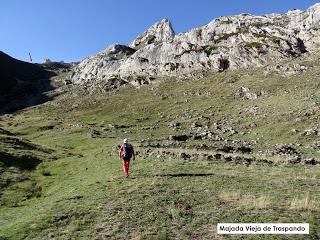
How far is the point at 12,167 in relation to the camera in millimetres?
44500

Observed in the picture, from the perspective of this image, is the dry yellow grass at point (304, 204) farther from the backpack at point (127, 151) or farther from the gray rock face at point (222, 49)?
the gray rock face at point (222, 49)

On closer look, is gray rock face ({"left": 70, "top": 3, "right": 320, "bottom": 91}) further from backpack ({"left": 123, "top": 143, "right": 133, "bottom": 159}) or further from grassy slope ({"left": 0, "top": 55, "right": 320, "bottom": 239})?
backpack ({"left": 123, "top": 143, "right": 133, "bottom": 159})

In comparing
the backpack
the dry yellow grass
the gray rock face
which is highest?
the gray rock face

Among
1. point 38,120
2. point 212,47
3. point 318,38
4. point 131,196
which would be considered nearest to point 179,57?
point 212,47

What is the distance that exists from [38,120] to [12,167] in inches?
2848

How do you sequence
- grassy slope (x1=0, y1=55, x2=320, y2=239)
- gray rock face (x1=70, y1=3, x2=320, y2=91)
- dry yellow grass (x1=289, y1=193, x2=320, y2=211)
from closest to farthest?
grassy slope (x1=0, y1=55, x2=320, y2=239), dry yellow grass (x1=289, y1=193, x2=320, y2=211), gray rock face (x1=70, y1=3, x2=320, y2=91)

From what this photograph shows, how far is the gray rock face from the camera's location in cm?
14112

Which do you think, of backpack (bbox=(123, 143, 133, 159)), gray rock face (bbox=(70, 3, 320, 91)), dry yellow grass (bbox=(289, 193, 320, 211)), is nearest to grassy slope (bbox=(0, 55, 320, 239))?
dry yellow grass (bbox=(289, 193, 320, 211))

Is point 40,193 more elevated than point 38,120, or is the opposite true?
point 38,120

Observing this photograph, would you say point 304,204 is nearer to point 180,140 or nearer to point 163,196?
point 163,196

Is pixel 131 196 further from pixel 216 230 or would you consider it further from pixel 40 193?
pixel 40 193

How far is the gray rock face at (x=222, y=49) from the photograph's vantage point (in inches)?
5556

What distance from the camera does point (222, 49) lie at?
15388 centimetres

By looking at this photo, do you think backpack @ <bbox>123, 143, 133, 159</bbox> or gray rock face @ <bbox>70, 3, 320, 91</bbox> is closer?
backpack @ <bbox>123, 143, 133, 159</bbox>
